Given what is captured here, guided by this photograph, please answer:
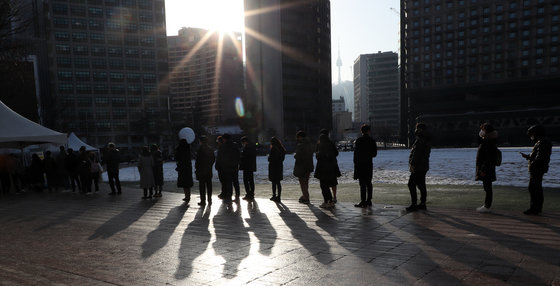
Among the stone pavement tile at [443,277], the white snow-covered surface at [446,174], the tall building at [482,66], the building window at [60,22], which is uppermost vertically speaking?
the building window at [60,22]

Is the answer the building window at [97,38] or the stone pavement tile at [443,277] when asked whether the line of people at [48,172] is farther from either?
the building window at [97,38]

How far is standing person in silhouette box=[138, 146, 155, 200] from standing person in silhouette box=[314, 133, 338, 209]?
5510mm

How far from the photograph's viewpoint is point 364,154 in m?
7.99

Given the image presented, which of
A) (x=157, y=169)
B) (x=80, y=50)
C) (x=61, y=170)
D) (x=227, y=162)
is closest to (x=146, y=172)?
(x=157, y=169)

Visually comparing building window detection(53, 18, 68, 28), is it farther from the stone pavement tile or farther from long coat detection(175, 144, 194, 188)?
the stone pavement tile

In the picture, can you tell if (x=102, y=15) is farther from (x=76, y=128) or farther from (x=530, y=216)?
(x=530, y=216)

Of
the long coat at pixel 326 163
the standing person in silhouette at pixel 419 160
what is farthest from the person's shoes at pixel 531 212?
the long coat at pixel 326 163

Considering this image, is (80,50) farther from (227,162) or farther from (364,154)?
(364,154)

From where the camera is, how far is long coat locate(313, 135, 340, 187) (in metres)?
8.34

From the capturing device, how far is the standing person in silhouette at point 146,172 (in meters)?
11.2

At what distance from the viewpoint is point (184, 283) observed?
388 centimetres

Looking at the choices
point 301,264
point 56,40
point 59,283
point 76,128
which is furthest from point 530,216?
point 56,40

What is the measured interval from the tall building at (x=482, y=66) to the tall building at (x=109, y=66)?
60.0m

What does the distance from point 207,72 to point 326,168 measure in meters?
154
